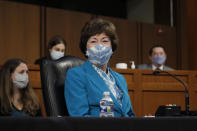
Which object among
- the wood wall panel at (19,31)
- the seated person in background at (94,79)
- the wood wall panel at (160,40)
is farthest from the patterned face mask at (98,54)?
the wood wall panel at (160,40)

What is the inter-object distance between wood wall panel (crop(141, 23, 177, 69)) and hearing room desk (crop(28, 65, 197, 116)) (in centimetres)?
267

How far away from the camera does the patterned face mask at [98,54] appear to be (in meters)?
1.91

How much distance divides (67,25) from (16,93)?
3251mm

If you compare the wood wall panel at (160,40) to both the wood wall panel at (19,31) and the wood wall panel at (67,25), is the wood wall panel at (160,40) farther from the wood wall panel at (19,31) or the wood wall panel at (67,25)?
the wood wall panel at (19,31)

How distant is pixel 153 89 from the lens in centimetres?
407

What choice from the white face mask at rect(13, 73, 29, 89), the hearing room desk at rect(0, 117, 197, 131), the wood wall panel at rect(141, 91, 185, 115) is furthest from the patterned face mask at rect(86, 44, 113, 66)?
the wood wall panel at rect(141, 91, 185, 115)

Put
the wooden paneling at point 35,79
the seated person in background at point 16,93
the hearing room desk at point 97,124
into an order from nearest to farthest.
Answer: the hearing room desk at point 97,124, the seated person in background at point 16,93, the wooden paneling at point 35,79

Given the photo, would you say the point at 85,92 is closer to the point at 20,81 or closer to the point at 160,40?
the point at 20,81

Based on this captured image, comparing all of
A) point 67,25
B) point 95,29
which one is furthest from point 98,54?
point 67,25

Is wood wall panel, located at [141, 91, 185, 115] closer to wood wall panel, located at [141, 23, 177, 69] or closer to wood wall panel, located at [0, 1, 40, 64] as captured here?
wood wall panel, located at [0, 1, 40, 64]

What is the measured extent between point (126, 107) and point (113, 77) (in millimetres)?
191

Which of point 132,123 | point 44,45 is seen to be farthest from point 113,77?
point 44,45

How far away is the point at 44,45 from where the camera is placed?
5.87 m

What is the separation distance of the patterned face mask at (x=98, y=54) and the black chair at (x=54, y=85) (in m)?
0.13
